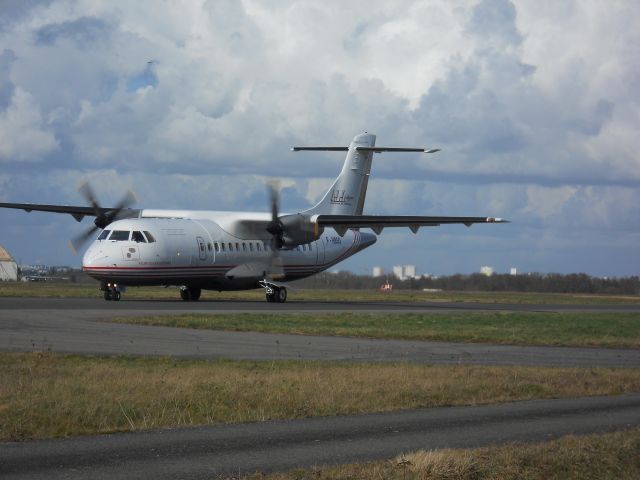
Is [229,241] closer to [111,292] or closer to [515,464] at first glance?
[111,292]

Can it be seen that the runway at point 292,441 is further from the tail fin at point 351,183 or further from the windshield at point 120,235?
the tail fin at point 351,183

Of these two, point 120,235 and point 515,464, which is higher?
point 120,235

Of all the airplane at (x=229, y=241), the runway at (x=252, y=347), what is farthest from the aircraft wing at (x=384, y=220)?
the runway at (x=252, y=347)

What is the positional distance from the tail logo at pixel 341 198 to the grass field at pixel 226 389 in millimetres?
34563

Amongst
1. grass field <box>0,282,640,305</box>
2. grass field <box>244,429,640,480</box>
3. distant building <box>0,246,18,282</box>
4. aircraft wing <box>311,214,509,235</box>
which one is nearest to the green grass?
aircraft wing <box>311,214,509,235</box>

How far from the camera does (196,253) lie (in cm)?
4503

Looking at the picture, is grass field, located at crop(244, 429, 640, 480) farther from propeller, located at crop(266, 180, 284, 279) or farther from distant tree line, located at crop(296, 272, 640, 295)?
distant tree line, located at crop(296, 272, 640, 295)

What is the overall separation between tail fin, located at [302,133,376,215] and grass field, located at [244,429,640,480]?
42.7 m

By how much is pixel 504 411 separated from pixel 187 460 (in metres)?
6.24

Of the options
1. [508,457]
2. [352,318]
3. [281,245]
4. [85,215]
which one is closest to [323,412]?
[508,457]

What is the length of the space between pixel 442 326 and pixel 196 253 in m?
15.3

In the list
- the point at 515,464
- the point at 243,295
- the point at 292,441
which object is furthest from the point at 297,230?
the point at 515,464

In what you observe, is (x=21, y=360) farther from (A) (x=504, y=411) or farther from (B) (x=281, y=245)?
(B) (x=281, y=245)

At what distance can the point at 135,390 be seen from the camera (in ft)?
49.9
